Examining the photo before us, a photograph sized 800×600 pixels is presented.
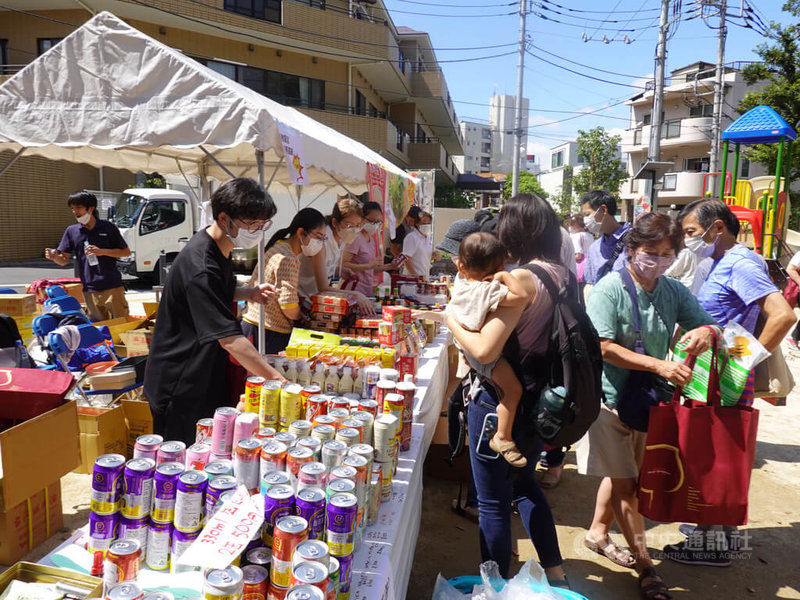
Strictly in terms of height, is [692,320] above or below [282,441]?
above

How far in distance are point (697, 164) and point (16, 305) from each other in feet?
126

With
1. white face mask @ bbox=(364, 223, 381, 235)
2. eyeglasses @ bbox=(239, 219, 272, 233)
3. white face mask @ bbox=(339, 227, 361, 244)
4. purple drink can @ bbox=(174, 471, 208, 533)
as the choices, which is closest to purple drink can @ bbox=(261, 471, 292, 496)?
purple drink can @ bbox=(174, 471, 208, 533)

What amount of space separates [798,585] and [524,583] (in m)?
2.09

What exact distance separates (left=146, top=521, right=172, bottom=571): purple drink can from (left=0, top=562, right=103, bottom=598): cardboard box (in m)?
0.12

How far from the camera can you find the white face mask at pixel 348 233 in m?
4.88

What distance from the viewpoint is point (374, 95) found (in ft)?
81.5

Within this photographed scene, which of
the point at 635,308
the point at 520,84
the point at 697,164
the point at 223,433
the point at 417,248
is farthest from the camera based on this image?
the point at 697,164

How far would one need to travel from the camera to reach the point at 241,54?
61.6 ft

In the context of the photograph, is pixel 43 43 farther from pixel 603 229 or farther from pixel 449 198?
pixel 449 198

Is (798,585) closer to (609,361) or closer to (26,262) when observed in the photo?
(609,361)

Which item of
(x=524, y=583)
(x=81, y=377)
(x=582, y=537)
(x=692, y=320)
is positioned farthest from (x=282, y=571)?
(x=81, y=377)

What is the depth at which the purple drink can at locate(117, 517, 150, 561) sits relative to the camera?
1415 mm

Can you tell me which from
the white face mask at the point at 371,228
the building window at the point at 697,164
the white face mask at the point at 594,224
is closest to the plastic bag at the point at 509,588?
the white face mask at the point at 371,228

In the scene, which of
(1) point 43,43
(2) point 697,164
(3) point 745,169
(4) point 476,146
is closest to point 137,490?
(1) point 43,43
